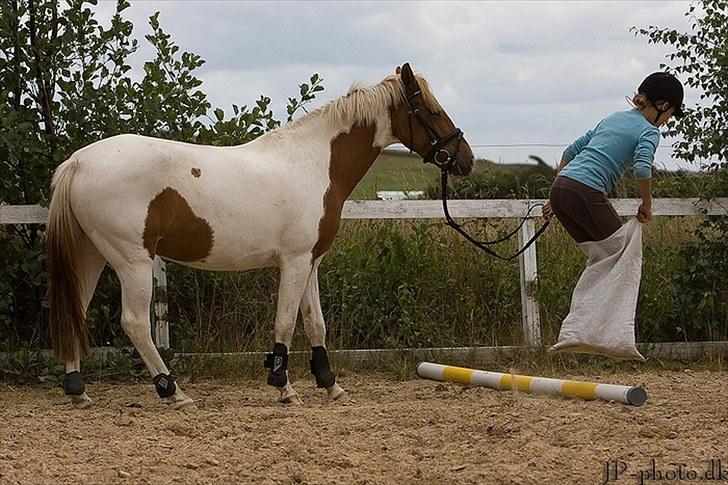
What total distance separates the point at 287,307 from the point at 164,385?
869 mm

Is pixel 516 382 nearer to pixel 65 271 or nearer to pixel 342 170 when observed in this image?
pixel 342 170

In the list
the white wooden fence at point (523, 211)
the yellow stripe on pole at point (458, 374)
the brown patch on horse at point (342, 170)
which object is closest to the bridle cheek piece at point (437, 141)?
the brown patch on horse at point (342, 170)

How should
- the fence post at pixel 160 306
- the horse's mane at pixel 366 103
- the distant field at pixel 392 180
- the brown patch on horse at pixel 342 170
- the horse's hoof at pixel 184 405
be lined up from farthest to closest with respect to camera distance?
the distant field at pixel 392 180 < the fence post at pixel 160 306 < the horse's mane at pixel 366 103 < the brown patch on horse at pixel 342 170 < the horse's hoof at pixel 184 405

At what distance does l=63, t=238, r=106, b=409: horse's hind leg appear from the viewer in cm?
639

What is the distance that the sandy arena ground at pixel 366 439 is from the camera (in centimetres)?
434

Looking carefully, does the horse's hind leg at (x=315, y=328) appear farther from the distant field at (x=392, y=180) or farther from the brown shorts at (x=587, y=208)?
the distant field at (x=392, y=180)

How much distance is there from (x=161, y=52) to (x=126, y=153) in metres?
1.69

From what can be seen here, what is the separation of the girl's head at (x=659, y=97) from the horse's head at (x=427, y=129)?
1374 mm

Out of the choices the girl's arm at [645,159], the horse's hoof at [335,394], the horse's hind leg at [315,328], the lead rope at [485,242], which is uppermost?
the girl's arm at [645,159]

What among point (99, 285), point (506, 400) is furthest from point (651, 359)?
point (99, 285)

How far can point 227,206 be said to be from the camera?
6.33 meters

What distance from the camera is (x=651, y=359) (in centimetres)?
806

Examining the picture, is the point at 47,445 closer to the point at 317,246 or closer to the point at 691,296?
the point at 317,246

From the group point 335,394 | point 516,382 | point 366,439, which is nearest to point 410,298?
point 335,394
